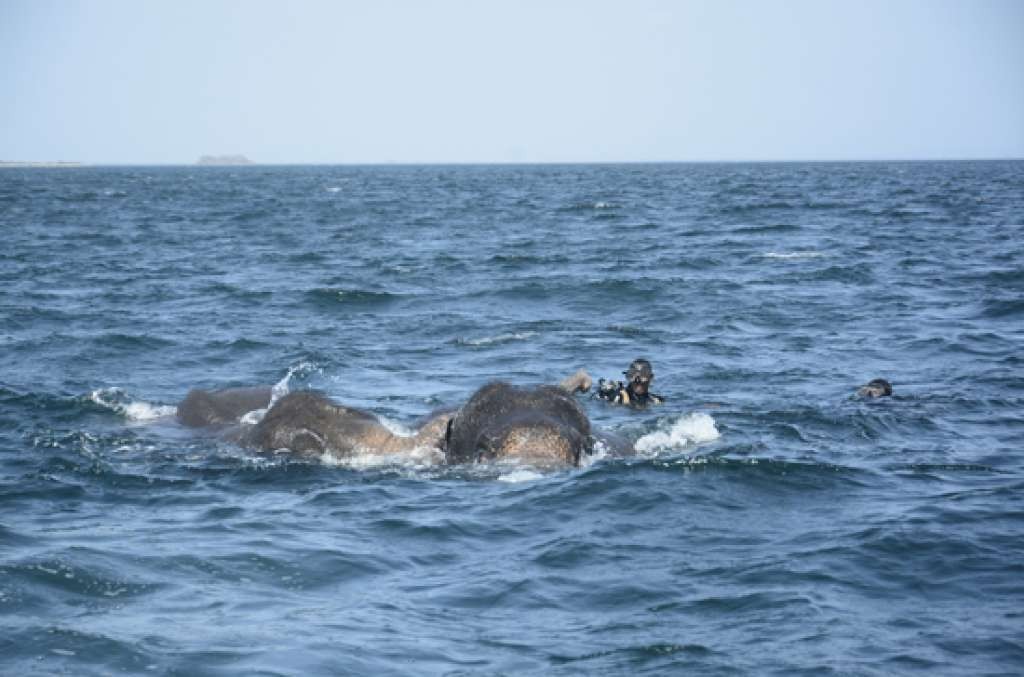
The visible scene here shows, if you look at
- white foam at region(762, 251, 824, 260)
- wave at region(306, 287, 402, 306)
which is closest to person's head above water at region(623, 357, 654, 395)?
wave at region(306, 287, 402, 306)

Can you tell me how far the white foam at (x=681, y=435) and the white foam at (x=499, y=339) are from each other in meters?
7.30

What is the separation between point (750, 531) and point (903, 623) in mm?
2496

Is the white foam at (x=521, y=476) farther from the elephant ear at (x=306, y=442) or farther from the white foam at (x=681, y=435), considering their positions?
the elephant ear at (x=306, y=442)

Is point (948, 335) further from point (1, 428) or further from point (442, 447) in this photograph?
point (1, 428)

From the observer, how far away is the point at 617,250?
126 feet

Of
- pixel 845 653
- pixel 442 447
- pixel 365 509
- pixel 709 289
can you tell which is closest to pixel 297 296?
pixel 709 289

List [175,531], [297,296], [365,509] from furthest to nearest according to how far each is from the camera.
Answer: [297,296] → [365,509] → [175,531]

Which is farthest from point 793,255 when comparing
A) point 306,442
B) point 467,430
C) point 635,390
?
point 306,442

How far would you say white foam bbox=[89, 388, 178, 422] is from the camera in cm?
1560

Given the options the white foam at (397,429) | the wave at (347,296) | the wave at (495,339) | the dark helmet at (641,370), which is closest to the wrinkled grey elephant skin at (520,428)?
the white foam at (397,429)

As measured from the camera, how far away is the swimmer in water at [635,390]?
1641 cm

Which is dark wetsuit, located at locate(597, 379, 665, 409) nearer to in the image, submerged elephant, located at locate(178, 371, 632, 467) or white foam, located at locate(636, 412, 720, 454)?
white foam, located at locate(636, 412, 720, 454)

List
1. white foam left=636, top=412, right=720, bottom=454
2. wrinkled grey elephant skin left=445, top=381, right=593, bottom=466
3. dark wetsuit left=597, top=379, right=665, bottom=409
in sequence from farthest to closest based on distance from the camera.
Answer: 1. dark wetsuit left=597, top=379, right=665, bottom=409
2. white foam left=636, top=412, right=720, bottom=454
3. wrinkled grey elephant skin left=445, top=381, right=593, bottom=466

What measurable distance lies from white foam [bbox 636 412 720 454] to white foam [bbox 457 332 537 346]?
23.9 ft
